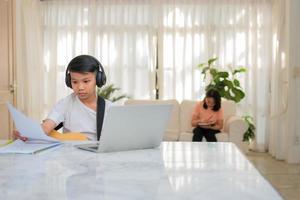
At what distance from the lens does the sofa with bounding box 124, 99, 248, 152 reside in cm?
525

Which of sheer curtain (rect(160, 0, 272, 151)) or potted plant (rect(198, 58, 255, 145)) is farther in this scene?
sheer curtain (rect(160, 0, 272, 151))

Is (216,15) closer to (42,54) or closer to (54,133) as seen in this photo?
(42,54)

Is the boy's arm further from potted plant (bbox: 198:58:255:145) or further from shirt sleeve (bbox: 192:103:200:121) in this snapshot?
potted plant (bbox: 198:58:255:145)

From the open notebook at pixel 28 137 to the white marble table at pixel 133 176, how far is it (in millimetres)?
104

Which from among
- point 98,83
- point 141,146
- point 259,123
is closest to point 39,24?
point 259,123

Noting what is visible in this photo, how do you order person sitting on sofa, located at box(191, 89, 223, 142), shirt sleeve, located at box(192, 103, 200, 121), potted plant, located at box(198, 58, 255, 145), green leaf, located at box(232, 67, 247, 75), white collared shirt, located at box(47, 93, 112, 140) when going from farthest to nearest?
1. green leaf, located at box(232, 67, 247, 75)
2. potted plant, located at box(198, 58, 255, 145)
3. shirt sleeve, located at box(192, 103, 200, 121)
4. person sitting on sofa, located at box(191, 89, 223, 142)
5. white collared shirt, located at box(47, 93, 112, 140)

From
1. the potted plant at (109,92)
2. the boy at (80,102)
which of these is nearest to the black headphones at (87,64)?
the boy at (80,102)

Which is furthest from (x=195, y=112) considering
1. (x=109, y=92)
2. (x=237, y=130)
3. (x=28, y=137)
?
(x=28, y=137)

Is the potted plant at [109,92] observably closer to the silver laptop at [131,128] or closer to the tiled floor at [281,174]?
the tiled floor at [281,174]

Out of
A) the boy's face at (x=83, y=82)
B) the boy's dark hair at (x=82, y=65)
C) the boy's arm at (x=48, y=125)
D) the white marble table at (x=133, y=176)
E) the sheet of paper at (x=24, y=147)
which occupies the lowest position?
the sheet of paper at (x=24, y=147)

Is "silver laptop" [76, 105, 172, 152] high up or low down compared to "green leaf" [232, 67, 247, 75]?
down

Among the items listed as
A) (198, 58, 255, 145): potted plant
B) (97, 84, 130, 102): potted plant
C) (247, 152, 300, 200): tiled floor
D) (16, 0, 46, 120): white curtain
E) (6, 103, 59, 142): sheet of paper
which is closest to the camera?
(6, 103, 59, 142): sheet of paper

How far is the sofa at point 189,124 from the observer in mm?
5254

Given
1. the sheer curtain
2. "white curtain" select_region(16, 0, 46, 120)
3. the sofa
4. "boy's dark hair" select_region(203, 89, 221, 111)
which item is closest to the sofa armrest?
the sofa
